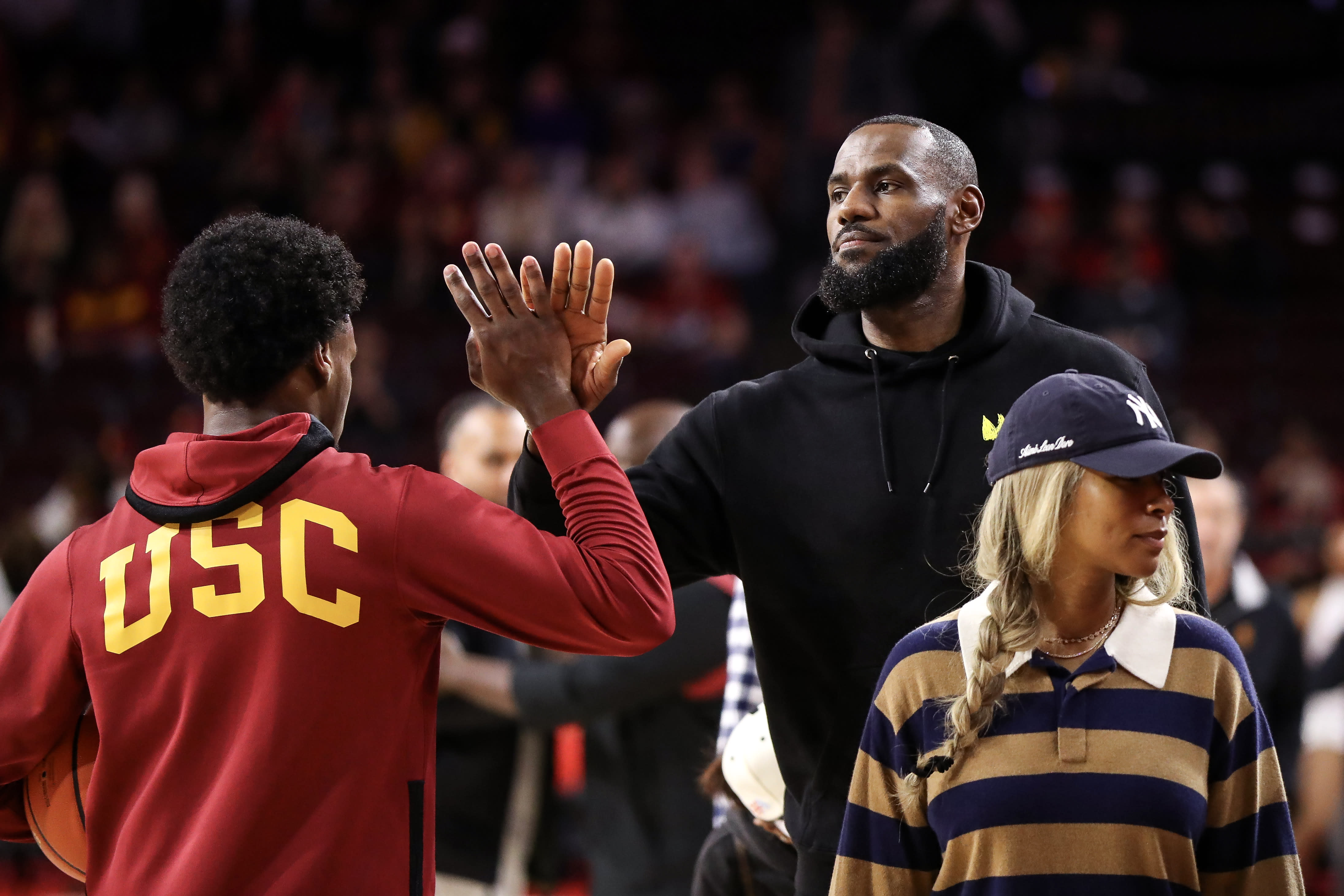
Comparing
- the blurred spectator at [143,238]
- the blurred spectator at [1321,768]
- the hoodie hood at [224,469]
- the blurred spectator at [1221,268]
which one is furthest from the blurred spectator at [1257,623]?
the blurred spectator at [143,238]

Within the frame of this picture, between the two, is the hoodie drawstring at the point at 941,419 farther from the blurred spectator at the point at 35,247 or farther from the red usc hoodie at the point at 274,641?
the blurred spectator at the point at 35,247

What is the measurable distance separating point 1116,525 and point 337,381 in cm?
123

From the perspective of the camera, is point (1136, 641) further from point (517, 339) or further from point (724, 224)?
point (724, 224)

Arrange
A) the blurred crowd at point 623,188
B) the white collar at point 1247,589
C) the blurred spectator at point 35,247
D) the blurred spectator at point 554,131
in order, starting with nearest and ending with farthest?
1. the white collar at point 1247,589
2. the blurred crowd at point 623,188
3. the blurred spectator at point 35,247
4. the blurred spectator at point 554,131

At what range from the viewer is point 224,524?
2.15 m

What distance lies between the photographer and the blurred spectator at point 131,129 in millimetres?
13156

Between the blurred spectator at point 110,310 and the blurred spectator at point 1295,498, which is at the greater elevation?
the blurred spectator at point 110,310

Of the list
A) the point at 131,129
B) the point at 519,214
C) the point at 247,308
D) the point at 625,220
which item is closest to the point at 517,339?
the point at 247,308

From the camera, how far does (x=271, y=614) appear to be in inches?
82.7

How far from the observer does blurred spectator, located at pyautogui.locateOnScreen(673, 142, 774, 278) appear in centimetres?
1191

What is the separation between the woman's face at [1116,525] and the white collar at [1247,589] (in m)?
3.02

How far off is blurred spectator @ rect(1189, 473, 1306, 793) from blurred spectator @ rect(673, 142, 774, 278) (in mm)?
7070

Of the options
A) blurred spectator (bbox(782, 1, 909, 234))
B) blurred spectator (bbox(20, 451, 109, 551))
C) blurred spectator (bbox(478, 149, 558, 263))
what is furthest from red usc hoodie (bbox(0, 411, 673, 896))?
blurred spectator (bbox(478, 149, 558, 263))

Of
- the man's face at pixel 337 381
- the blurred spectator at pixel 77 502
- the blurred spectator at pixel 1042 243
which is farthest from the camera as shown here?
the blurred spectator at pixel 1042 243
